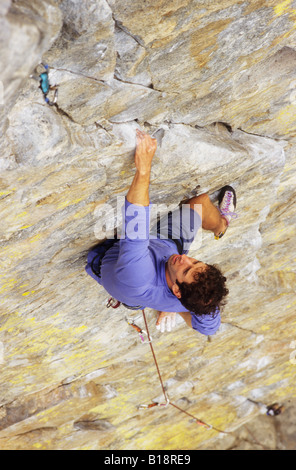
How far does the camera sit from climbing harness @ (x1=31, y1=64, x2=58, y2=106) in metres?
2.67

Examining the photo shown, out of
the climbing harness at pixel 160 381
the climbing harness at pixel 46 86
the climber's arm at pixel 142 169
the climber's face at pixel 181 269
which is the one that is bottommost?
the climbing harness at pixel 160 381

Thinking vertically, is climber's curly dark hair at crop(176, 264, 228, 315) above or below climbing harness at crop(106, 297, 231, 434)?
above

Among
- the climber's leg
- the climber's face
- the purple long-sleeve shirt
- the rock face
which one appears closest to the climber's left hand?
the rock face

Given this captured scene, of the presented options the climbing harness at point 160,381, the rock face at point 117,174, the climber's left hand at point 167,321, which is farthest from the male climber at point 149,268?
the climber's left hand at point 167,321

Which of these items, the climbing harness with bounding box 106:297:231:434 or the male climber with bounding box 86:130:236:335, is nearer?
the male climber with bounding box 86:130:236:335

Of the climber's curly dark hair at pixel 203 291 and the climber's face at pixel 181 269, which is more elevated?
the climber's face at pixel 181 269

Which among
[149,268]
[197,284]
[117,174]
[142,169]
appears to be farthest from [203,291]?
[117,174]

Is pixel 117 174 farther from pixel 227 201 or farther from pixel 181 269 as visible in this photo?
pixel 227 201

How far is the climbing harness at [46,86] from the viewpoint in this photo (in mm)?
2674

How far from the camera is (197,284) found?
10.8 feet

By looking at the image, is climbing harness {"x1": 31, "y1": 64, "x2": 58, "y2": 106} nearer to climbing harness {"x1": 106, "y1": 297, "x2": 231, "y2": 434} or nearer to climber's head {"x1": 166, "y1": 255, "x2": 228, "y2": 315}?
climber's head {"x1": 166, "y1": 255, "x2": 228, "y2": 315}

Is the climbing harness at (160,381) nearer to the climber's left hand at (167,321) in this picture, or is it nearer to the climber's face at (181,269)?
the climber's left hand at (167,321)

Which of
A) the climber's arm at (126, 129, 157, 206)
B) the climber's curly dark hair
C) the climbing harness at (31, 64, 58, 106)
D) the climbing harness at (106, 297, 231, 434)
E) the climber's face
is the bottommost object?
the climbing harness at (106, 297, 231, 434)

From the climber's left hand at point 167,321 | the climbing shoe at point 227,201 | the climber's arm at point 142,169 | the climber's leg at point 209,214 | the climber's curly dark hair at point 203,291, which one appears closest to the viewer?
the climber's arm at point 142,169
